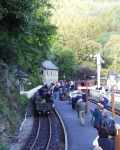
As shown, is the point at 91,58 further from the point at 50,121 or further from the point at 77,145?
the point at 77,145

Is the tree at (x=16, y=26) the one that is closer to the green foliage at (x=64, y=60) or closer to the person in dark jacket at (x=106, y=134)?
the person in dark jacket at (x=106, y=134)

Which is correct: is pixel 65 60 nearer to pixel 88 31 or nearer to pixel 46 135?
pixel 88 31

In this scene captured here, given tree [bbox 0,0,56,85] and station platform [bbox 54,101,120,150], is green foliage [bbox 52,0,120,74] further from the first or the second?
tree [bbox 0,0,56,85]

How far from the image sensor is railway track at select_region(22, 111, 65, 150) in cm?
2508

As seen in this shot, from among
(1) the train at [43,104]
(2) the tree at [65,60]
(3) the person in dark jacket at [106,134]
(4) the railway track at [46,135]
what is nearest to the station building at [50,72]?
(2) the tree at [65,60]

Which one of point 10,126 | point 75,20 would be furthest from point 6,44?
point 75,20

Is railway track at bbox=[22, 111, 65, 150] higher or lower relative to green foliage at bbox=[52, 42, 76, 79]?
lower

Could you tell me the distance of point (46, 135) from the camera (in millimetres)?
30016

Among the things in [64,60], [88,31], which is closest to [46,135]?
[64,60]

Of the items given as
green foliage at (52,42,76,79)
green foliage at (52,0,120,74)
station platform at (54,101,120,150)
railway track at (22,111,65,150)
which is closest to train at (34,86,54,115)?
railway track at (22,111,65,150)

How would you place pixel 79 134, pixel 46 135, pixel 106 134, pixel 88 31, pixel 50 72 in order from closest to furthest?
pixel 106 134
pixel 79 134
pixel 46 135
pixel 50 72
pixel 88 31

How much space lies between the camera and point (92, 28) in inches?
5910

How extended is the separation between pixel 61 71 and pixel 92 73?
7.12m

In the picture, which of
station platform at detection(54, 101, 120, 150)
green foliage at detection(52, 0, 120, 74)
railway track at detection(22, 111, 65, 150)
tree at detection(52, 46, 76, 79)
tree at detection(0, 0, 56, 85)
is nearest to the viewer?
tree at detection(0, 0, 56, 85)
